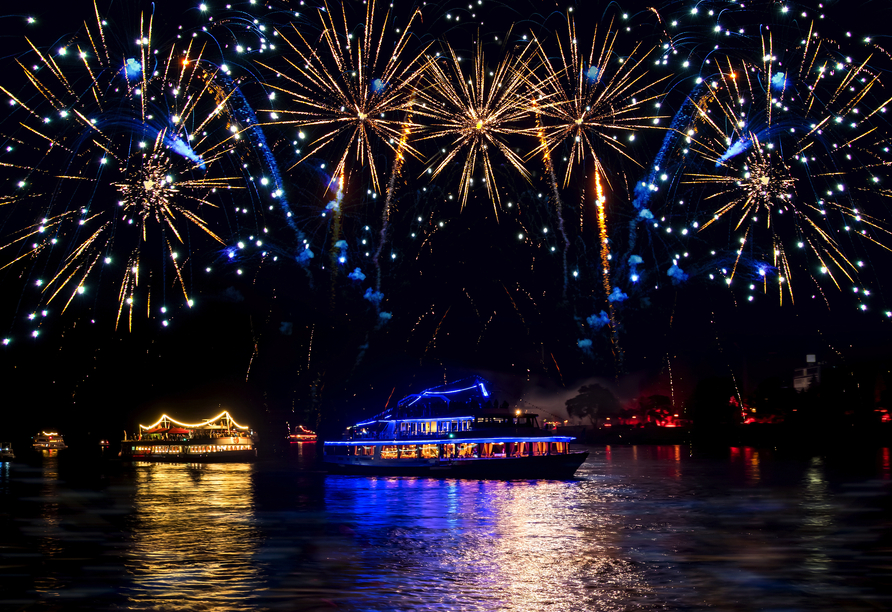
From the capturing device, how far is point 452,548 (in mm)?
25766

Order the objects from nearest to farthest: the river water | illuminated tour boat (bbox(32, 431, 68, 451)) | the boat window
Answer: the river water
the boat window
illuminated tour boat (bbox(32, 431, 68, 451))

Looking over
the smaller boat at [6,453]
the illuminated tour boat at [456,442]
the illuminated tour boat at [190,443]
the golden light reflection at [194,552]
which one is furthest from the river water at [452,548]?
the smaller boat at [6,453]

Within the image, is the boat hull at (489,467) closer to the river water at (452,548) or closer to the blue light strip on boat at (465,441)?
the blue light strip on boat at (465,441)

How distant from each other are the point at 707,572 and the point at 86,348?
83323mm

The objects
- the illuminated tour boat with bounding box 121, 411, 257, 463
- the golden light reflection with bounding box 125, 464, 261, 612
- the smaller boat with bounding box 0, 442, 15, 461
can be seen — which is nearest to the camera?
the golden light reflection with bounding box 125, 464, 261, 612

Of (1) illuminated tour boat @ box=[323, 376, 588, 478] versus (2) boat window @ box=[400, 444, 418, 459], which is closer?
(1) illuminated tour boat @ box=[323, 376, 588, 478]

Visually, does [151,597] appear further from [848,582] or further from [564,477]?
[564,477]

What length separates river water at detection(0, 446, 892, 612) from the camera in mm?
18422

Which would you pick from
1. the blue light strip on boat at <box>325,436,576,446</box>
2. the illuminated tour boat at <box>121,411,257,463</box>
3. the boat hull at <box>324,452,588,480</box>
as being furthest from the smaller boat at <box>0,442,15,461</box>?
the boat hull at <box>324,452,588,480</box>

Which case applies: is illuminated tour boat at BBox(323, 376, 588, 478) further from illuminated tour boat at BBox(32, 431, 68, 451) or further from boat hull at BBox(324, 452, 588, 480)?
illuminated tour boat at BBox(32, 431, 68, 451)

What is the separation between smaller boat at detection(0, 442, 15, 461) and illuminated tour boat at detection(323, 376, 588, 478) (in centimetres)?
5644

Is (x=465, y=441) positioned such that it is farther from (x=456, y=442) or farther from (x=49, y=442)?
(x=49, y=442)

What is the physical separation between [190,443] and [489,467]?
167ft

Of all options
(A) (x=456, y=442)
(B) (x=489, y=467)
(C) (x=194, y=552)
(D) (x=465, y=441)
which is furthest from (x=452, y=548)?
(A) (x=456, y=442)
